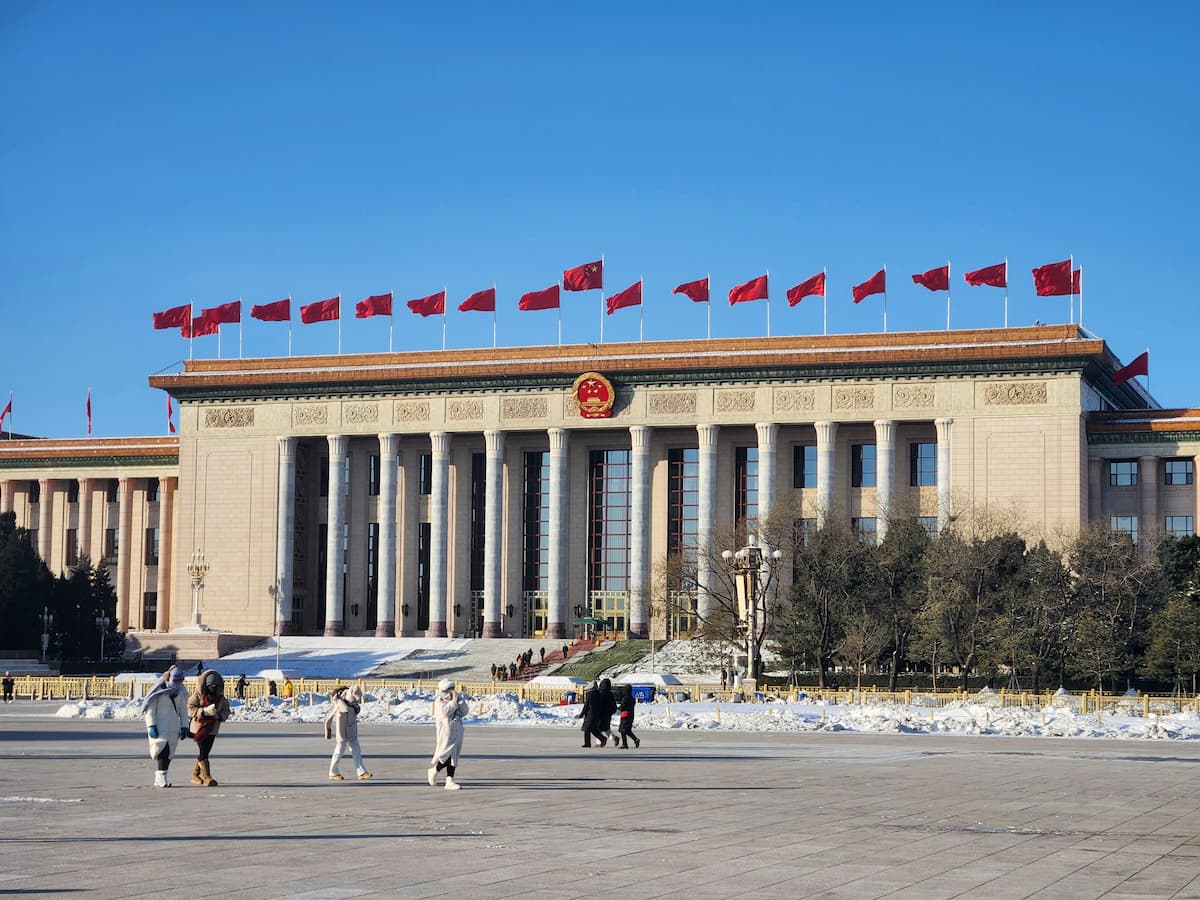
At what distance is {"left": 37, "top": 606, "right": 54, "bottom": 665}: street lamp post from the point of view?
7994 cm

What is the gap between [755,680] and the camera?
2063 inches

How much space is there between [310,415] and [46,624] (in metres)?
18.3

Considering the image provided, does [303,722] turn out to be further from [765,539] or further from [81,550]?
[81,550]

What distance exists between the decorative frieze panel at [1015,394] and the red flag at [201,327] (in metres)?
39.8

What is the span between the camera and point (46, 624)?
266 feet

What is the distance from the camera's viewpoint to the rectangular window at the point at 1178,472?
3189 inches

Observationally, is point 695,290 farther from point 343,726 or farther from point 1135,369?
point 343,726

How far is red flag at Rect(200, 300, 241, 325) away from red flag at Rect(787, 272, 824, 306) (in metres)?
29.3

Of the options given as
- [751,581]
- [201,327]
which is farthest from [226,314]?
[751,581]

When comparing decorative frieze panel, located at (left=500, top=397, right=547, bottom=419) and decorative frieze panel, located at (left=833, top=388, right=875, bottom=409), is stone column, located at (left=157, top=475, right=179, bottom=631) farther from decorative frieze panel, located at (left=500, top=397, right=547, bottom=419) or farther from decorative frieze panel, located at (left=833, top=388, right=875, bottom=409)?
decorative frieze panel, located at (left=833, top=388, right=875, bottom=409)

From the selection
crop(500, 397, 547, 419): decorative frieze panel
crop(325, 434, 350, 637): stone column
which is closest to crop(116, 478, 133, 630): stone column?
crop(325, 434, 350, 637): stone column

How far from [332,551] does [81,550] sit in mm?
17841

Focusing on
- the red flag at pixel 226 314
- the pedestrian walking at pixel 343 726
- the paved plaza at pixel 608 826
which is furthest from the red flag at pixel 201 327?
the pedestrian walking at pixel 343 726

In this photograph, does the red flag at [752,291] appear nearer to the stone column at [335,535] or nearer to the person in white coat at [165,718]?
the stone column at [335,535]
